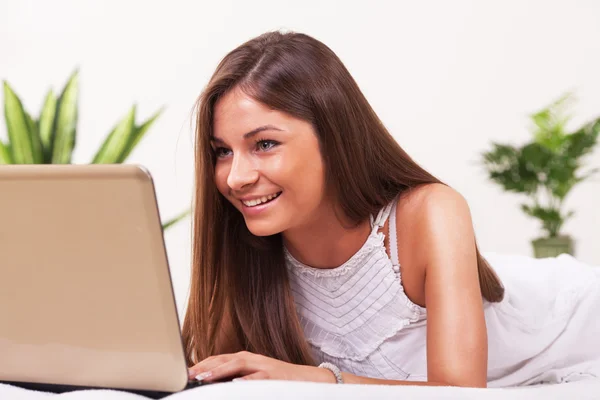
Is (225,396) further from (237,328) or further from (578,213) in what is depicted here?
(578,213)

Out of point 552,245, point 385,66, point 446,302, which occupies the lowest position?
point 552,245

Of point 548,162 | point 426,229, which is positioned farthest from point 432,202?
point 548,162

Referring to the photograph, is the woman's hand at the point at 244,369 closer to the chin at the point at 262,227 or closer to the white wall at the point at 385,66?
the chin at the point at 262,227

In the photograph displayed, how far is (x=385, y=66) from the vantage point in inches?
199

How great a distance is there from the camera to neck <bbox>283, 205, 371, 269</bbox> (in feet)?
5.94

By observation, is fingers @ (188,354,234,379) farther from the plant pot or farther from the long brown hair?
the plant pot

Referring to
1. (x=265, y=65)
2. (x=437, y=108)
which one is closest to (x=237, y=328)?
(x=265, y=65)

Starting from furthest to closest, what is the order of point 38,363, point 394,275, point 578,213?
point 578,213, point 394,275, point 38,363

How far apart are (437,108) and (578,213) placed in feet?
3.54

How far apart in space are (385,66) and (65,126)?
228 cm

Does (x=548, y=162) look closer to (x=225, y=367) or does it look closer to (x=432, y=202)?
(x=432, y=202)

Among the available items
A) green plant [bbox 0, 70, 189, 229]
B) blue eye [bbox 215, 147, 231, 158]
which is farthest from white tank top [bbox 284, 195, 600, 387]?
green plant [bbox 0, 70, 189, 229]

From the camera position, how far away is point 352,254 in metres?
1.88

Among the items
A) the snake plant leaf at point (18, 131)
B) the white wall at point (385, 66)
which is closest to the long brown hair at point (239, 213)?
the snake plant leaf at point (18, 131)
